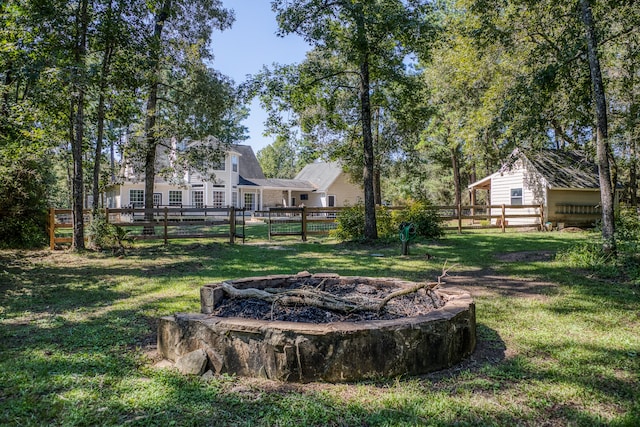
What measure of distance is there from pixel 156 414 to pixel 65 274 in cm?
628

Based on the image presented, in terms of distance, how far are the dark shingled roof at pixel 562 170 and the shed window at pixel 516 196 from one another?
1.58 m

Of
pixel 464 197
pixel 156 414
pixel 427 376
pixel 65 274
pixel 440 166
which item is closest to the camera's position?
pixel 156 414

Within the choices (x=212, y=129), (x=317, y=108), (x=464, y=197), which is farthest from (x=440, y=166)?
(x=212, y=129)

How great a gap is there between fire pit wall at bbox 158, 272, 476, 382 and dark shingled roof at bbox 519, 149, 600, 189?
1685 cm

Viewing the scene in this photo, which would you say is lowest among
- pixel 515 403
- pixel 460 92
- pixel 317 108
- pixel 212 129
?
pixel 515 403

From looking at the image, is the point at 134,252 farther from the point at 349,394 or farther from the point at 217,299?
the point at 349,394

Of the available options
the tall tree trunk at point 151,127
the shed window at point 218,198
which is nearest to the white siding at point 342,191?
the shed window at point 218,198

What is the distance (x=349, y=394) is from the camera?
105 inches

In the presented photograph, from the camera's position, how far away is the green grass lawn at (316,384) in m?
2.40

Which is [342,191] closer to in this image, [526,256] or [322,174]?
[322,174]

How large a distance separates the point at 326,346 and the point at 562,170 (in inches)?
777

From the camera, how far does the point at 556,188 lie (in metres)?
17.0

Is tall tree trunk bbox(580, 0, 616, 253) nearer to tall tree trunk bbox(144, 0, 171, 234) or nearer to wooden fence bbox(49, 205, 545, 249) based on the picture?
wooden fence bbox(49, 205, 545, 249)

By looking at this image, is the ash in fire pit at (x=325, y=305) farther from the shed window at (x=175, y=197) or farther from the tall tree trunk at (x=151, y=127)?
the shed window at (x=175, y=197)
